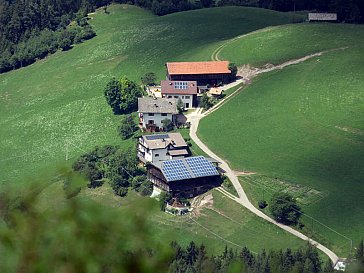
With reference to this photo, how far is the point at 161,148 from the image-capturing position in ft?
264

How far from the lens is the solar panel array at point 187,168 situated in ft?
245

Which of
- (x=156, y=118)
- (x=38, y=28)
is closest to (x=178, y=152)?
(x=156, y=118)

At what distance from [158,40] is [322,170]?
64.7 m

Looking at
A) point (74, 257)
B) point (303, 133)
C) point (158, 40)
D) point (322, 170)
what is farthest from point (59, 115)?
point (74, 257)

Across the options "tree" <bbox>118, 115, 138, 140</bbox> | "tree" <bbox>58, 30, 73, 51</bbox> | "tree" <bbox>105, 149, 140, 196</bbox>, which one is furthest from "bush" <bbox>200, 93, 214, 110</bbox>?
"tree" <bbox>58, 30, 73, 51</bbox>

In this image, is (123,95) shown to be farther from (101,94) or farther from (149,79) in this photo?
(101,94)

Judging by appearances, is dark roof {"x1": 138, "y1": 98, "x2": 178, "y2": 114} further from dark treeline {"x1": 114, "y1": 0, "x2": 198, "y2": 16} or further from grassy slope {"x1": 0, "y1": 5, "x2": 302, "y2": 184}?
dark treeline {"x1": 114, "y1": 0, "x2": 198, "y2": 16}

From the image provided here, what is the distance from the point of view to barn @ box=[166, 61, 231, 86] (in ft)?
336

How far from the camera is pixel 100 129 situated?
328 ft

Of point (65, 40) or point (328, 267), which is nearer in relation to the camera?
point (328, 267)

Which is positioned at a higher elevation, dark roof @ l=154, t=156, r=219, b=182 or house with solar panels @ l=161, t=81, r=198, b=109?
house with solar panels @ l=161, t=81, r=198, b=109

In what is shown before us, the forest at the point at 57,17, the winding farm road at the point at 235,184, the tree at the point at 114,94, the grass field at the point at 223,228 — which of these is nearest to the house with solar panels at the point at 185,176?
the grass field at the point at 223,228

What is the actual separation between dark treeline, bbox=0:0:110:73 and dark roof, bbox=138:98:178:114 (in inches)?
2114

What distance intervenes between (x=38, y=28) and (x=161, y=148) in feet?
257
